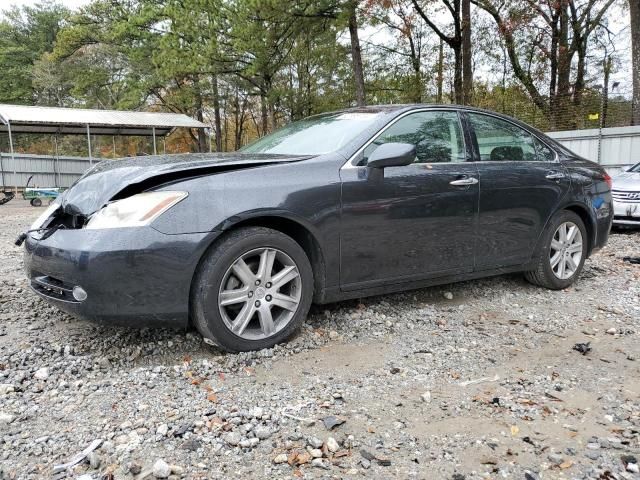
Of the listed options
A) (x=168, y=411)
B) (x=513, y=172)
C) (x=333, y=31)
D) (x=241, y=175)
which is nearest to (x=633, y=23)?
(x=333, y=31)

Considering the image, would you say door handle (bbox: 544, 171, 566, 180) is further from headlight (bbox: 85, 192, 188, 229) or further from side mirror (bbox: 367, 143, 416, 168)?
headlight (bbox: 85, 192, 188, 229)

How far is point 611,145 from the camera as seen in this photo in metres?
12.0

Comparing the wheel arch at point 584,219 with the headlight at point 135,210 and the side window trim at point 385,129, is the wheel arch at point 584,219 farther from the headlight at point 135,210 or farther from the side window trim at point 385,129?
the headlight at point 135,210

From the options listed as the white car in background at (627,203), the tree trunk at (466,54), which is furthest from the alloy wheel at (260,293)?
the tree trunk at (466,54)

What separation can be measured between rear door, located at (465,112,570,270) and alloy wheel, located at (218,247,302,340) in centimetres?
165

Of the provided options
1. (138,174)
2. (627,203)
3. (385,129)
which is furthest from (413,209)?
(627,203)

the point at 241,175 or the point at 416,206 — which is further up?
the point at 241,175

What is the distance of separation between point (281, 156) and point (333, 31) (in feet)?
50.2

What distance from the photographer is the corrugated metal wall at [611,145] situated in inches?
459

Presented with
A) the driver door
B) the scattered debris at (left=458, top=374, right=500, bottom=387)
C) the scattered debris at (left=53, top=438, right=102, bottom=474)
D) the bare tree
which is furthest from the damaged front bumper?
the bare tree

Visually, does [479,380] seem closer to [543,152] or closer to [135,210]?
[135,210]

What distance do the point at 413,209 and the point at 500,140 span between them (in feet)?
4.13

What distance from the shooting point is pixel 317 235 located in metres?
3.14

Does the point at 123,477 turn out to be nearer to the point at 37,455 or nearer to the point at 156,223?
the point at 37,455
